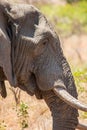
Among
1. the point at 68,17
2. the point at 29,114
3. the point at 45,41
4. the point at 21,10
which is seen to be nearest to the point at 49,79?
the point at 45,41

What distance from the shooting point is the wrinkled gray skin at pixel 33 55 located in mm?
6039

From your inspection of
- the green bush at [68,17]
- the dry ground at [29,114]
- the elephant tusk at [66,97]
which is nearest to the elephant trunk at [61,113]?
the elephant tusk at [66,97]

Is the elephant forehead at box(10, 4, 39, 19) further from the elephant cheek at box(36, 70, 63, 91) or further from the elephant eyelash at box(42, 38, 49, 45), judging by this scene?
the elephant cheek at box(36, 70, 63, 91)

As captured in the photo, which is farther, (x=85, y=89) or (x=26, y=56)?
(x=85, y=89)

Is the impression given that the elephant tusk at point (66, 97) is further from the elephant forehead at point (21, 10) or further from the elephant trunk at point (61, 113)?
the elephant forehead at point (21, 10)

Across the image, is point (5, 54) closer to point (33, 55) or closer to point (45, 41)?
point (33, 55)

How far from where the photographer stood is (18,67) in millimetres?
6059

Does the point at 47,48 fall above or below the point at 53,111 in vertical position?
above

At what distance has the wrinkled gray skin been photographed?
6039mm

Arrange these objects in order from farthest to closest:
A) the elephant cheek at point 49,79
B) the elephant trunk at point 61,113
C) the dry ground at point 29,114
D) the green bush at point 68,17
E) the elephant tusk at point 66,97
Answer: the green bush at point 68,17
the dry ground at point 29,114
the elephant trunk at point 61,113
the elephant cheek at point 49,79
the elephant tusk at point 66,97

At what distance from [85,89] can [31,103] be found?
0.91 meters

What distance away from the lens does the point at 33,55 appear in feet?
19.9

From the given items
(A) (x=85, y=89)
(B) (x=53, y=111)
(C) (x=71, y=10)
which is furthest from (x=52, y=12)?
(B) (x=53, y=111)

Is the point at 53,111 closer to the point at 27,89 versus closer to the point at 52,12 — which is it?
the point at 27,89
